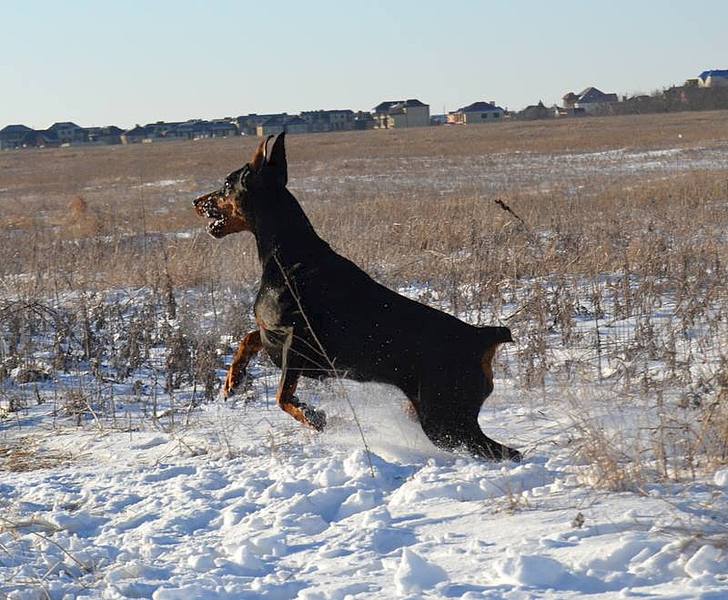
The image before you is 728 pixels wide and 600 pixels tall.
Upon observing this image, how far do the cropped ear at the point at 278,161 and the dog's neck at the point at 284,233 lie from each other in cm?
9

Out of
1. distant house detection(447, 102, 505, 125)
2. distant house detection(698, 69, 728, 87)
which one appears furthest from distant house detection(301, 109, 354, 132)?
distant house detection(698, 69, 728, 87)

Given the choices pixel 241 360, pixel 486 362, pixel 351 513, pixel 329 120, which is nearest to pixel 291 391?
pixel 241 360

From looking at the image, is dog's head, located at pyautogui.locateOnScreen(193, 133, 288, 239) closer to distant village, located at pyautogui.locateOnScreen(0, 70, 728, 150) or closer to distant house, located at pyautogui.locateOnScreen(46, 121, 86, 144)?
distant village, located at pyautogui.locateOnScreen(0, 70, 728, 150)

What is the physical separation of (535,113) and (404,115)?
2094 centimetres

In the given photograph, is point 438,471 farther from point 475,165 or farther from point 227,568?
point 475,165

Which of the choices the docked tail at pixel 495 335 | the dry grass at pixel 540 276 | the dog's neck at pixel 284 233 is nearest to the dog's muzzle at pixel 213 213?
the dog's neck at pixel 284 233

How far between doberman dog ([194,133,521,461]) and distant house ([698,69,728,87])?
154235 millimetres

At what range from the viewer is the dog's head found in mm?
5828

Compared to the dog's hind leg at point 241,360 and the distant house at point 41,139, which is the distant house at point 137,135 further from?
the dog's hind leg at point 241,360

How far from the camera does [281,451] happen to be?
5.25 meters

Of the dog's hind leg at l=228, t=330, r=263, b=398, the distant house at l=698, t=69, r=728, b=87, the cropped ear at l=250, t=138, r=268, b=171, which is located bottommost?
the dog's hind leg at l=228, t=330, r=263, b=398

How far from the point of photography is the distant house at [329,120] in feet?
453

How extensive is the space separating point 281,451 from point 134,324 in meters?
3.67

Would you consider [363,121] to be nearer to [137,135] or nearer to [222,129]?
[222,129]
